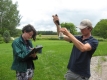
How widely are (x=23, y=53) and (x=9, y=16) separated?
6116 centimetres

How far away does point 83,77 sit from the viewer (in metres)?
4.52

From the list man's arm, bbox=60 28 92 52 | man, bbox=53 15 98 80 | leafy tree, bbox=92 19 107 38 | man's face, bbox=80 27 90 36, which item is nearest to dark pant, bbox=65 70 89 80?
man, bbox=53 15 98 80

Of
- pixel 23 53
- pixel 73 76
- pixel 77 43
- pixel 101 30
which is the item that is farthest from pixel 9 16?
pixel 77 43

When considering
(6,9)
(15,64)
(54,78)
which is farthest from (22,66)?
(6,9)

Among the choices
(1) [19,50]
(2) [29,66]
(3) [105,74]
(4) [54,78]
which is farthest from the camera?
(3) [105,74]

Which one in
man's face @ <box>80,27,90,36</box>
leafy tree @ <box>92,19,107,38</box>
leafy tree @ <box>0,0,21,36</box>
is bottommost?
leafy tree @ <box>92,19,107,38</box>

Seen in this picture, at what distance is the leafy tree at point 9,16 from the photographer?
64269mm

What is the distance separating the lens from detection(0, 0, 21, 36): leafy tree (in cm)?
6427

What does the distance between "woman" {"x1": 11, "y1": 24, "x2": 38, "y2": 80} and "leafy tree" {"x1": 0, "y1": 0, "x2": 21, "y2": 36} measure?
5999 centimetres

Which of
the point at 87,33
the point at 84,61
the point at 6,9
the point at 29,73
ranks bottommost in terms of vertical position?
the point at 29,73

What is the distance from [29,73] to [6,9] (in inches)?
2391

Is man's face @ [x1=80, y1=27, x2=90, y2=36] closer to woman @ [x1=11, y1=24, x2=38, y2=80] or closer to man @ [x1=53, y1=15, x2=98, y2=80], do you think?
man @ [x1=53, y1=15, x2=98, y2=80]

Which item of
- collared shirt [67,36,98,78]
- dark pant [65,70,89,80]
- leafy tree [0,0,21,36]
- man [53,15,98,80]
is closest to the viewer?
man [53,15,98,80]

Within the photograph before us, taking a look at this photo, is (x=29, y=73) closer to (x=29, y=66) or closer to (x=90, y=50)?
(x=29, y=66)
